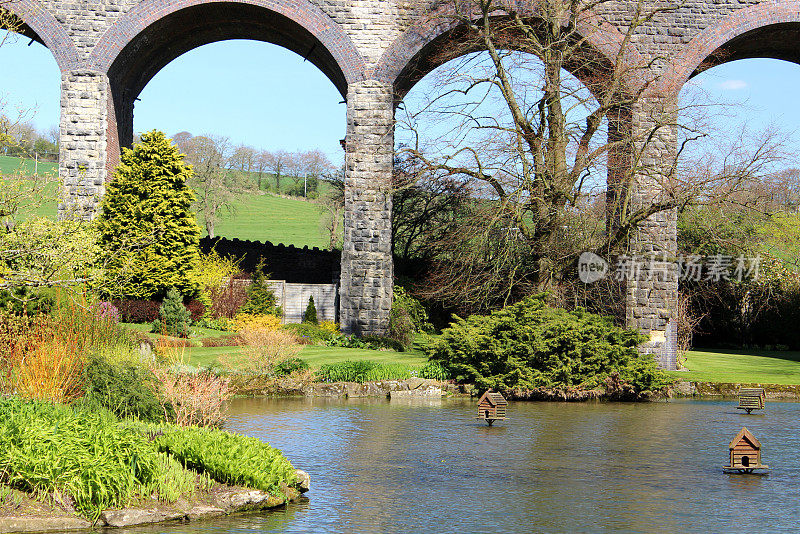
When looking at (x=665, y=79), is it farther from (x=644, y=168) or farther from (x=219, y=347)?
(x=219, y=347)

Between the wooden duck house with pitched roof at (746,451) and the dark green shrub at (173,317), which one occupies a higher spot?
the dark green shrub at (173,317)

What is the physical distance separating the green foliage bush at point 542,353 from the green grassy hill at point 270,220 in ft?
106

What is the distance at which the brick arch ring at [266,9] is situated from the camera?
2042 cm

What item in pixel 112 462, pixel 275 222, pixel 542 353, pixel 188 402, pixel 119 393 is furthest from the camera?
pixel 275 222

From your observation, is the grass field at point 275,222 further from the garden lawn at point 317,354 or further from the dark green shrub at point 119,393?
the dark green shrub at point 119,393

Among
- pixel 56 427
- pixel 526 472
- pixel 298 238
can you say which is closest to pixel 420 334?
pixel 526 472

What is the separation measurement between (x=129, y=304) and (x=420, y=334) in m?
7.29

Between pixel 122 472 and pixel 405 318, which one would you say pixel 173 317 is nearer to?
pixel 405 318

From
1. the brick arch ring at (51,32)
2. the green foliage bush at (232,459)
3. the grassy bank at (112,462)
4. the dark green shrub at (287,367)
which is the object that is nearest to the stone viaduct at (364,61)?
the brick arch ring at (51,32)

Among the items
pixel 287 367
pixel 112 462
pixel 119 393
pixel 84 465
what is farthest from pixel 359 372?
pixel 84 465

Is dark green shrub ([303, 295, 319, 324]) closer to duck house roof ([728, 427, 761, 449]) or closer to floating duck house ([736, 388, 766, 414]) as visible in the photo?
floating duck house ([736, 388, 766, 414])

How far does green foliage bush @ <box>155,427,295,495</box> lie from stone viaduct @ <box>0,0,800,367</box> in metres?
13.1

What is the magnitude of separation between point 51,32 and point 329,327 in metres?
9.72

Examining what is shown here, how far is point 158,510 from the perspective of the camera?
6.96 metres
